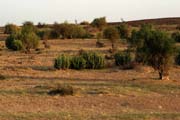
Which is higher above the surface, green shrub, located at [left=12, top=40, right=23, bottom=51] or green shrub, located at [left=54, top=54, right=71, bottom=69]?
green shrub, located at [left=54, top=54, right=71, bottom=69]

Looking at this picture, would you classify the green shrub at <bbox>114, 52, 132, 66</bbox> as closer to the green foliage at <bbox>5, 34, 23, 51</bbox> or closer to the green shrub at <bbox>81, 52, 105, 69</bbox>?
the green shrub at <bbox>81, 52, 105, 69</bbox>

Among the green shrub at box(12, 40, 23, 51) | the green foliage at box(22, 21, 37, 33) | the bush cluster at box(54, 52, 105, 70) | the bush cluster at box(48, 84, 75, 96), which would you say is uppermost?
the green foliage at box(22, 21, 37, 33)

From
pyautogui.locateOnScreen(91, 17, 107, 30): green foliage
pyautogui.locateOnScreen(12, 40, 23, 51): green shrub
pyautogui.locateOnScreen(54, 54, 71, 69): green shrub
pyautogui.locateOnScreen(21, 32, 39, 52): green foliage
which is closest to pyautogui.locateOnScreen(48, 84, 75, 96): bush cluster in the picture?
pyautogui.locateOnScreen(54, 54, 71, 69): green shrub

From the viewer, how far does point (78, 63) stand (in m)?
31.4

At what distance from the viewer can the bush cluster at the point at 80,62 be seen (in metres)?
30.9

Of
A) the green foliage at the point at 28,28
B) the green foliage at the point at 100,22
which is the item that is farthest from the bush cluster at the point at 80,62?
the green foliage at the point at 100,22

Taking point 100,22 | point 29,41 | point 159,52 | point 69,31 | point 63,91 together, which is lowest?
point 69,31

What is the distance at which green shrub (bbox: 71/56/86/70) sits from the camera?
31297 mm

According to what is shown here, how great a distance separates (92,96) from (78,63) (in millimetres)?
12092

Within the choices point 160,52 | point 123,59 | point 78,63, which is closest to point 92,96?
point 160,52

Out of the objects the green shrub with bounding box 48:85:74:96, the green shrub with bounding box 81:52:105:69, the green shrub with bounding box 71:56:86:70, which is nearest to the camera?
the green shrub with bounding box 48:85:74:96

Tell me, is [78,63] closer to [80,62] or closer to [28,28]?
[80,62]

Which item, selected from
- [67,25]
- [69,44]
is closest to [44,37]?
[67,25]

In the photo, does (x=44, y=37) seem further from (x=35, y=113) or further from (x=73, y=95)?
(x=35, y=113)
